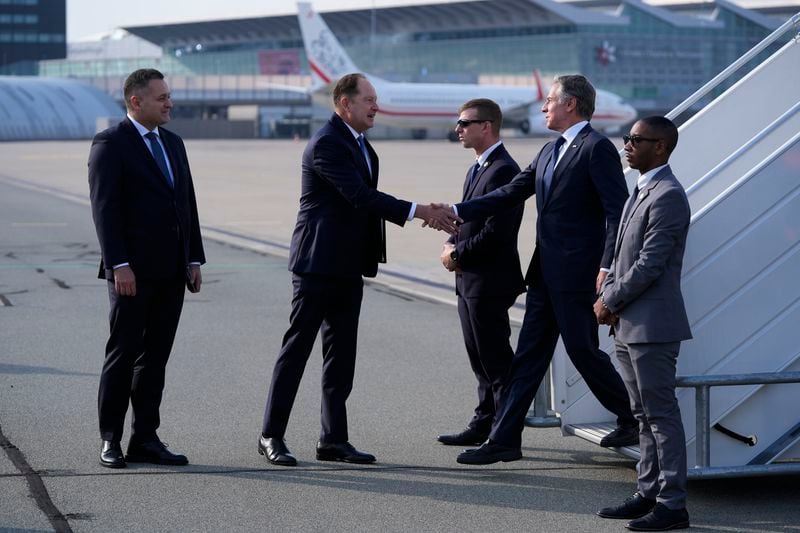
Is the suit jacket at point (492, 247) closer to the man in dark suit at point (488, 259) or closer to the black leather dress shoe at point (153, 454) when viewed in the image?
the man in dark suit at point (488, 259)

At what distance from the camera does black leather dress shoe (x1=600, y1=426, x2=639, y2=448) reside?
6215mm

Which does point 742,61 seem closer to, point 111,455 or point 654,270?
point 654,270

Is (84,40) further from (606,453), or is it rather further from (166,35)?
(606,453)

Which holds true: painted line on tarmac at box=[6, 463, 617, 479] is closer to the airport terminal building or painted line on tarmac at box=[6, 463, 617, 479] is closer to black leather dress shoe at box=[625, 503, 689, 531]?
black leather dress shoe at box=[625, 503, 689, 531]

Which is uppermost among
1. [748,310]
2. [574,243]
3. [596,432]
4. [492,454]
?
[574,243]

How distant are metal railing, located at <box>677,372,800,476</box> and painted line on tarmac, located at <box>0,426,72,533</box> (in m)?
2.65

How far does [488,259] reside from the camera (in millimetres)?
6910

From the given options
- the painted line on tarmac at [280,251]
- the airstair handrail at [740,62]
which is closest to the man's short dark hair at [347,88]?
the airstair handrail at [740,62]

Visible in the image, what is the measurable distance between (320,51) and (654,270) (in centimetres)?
7914

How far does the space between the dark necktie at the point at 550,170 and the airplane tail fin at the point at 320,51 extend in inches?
2985

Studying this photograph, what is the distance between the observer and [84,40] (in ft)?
555

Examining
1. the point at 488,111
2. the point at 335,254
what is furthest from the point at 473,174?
the point at 335,254

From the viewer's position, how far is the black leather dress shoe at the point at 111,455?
647 centimetres

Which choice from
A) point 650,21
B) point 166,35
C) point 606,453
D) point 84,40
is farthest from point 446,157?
point 84,40
